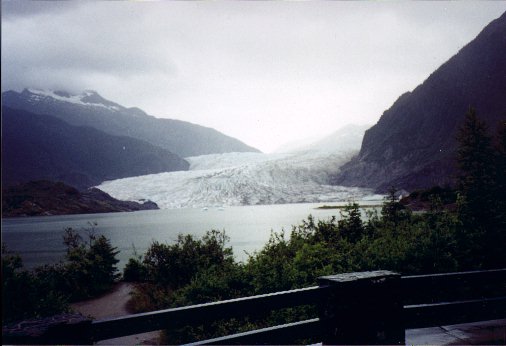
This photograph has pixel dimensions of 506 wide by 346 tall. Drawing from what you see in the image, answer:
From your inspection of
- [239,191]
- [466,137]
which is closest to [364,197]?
[239,191]

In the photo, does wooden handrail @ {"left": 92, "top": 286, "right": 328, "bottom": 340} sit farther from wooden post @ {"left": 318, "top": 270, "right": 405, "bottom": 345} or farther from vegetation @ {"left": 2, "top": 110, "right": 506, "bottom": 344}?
vegetation @ {"left": 2, "top": 110, "right": 506, "bottom": 344}

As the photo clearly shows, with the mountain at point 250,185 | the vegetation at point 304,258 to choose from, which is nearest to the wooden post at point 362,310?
the vegetation at point 304,258

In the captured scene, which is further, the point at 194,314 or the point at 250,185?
the point at 250,185

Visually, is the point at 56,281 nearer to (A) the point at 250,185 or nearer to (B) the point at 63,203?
(A) the point at 250,185

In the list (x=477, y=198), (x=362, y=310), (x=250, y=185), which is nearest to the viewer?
(x=362, y=310)

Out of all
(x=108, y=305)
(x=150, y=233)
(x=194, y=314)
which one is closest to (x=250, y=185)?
(x=150, y=233)

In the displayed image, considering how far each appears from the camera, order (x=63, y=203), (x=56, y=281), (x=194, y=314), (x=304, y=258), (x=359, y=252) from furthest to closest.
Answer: (x=63, y=203), (x=56, y=281), (x=304, y=258), (x=359, y=252), (x=194, y=314)

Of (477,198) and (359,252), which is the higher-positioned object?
(477,198)
